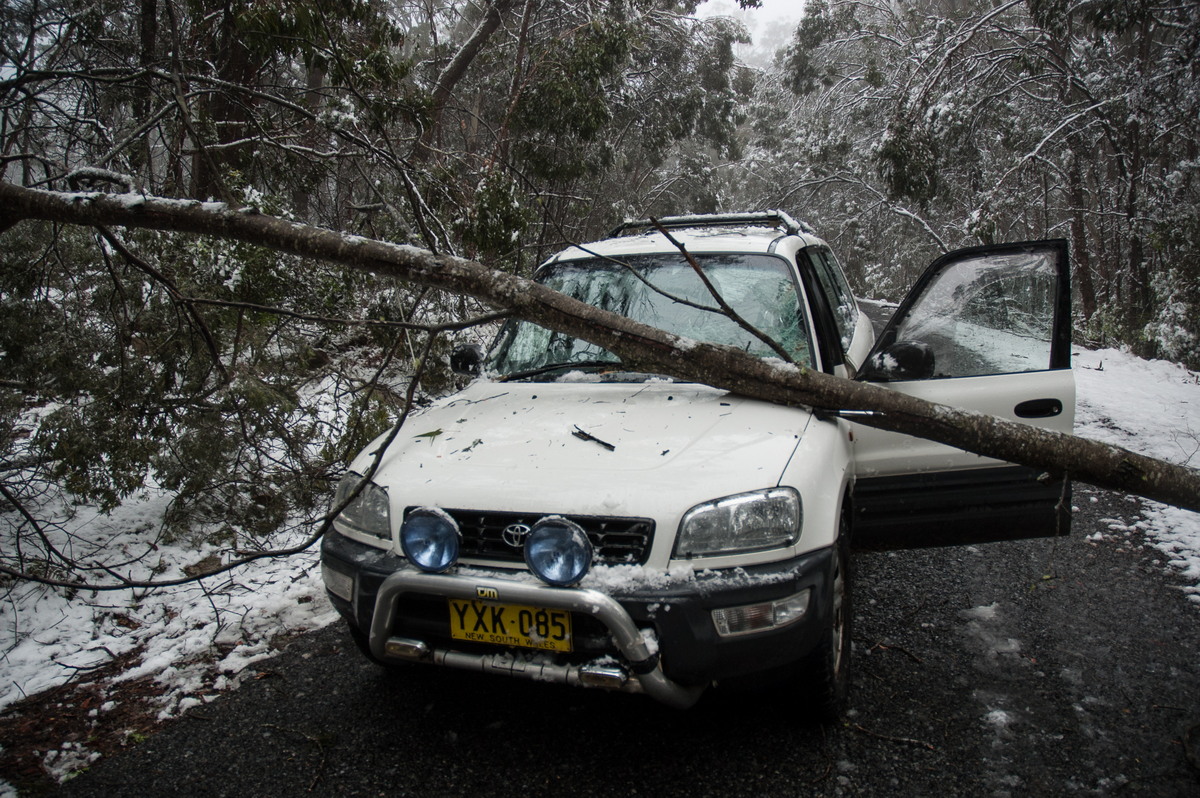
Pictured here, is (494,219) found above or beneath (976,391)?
above

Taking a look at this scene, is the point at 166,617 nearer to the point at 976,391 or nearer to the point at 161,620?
the point at 161,620

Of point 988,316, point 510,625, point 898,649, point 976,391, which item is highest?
point 988,316

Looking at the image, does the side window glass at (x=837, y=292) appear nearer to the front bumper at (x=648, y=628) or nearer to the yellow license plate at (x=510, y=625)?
the front bumper at (x=648, y=628)

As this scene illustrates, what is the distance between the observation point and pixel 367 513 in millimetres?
2574

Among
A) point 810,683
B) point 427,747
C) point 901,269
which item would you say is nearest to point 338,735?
point 427,747

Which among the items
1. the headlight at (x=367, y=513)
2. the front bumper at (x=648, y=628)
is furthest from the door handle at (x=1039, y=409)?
the headlight at (x=367, y=513)

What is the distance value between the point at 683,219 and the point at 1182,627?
309 centimetres

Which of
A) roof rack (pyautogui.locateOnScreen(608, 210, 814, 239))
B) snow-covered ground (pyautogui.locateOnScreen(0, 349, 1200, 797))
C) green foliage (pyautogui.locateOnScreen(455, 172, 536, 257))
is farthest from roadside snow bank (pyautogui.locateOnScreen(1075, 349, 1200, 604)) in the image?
green foliage (pyautogui.locateOnScreen(455, 172, 536, 257))

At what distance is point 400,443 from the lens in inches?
113

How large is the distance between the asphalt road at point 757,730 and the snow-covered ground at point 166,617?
225mm

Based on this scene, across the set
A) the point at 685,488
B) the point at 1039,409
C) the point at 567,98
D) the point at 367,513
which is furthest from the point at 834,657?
the point at 567,98

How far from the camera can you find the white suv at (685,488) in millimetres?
2164

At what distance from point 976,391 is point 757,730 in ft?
5.20

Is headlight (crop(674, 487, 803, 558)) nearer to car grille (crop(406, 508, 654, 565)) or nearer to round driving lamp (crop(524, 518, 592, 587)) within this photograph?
car grille (crop(406, 508, 654, 565))
